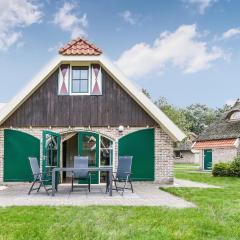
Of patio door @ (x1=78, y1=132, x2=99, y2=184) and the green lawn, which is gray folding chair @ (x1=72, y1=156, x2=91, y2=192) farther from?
the green lawn

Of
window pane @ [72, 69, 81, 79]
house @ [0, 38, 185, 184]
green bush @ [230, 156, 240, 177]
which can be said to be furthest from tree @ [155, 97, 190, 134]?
window pane @ [72, 69, 81, 79]

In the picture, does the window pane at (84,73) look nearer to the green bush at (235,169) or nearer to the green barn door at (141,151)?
the green barn door at (141,151)

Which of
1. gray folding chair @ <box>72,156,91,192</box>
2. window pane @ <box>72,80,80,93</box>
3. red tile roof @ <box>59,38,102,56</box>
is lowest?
gray folding chair @ <box>72,156,91,192</box>

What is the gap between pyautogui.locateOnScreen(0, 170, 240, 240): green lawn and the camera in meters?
7.12

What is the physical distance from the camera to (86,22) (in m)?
19.7

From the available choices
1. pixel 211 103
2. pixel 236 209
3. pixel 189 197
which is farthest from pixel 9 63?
pixel 211 103

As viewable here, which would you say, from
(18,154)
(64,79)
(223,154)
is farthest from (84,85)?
(223,154)

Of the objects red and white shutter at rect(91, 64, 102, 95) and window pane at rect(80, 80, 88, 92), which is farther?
window pane at rect(80, 80, 88, 92)

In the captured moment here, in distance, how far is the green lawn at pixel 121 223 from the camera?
712 cm

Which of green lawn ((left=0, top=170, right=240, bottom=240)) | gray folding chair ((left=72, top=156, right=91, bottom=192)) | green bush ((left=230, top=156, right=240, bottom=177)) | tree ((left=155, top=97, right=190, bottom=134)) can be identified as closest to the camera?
green lawn ((left=0, top=170, right=240, bottom=240))

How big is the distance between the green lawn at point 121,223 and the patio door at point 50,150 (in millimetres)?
5109

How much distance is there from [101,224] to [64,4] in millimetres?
12062

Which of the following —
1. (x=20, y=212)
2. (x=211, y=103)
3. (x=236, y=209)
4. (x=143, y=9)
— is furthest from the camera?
(x=211, y=103)

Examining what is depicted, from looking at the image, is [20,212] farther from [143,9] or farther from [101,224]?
[143,9]
